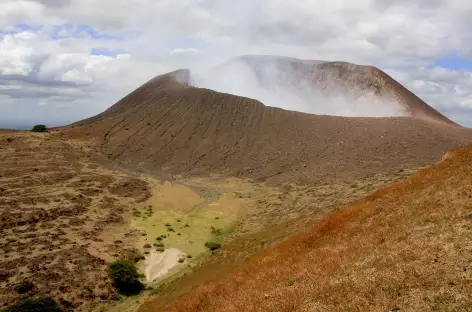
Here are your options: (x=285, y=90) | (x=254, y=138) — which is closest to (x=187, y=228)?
(x=254, y=138)

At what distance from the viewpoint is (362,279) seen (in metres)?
14.1

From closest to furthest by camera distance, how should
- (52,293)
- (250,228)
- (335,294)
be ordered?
(335,294)
(52,293)
(250,228)

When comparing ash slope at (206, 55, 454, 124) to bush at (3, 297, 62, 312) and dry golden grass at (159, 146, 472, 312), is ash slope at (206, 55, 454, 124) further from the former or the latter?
bush at (3, 297, 62, 312)

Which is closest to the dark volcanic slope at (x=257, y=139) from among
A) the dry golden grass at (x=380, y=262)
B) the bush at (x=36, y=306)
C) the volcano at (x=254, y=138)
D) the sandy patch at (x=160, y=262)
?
the volcano at (x=254, y=138)

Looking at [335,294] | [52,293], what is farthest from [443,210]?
[52,293]

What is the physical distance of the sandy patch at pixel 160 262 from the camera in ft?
114

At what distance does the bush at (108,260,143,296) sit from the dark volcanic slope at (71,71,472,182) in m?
40.9

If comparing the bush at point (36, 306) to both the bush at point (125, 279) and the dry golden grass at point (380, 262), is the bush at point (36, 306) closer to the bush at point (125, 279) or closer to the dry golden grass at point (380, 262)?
the bush at point (125, 279)

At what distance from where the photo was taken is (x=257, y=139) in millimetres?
91875

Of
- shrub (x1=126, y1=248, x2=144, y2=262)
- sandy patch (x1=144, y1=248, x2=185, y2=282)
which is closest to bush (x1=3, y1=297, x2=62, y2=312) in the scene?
sandy patch (x1=144, y1=248, x2=185, y2=282)

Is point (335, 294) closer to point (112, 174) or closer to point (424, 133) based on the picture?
point (112, 174)

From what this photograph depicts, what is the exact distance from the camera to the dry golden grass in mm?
12453

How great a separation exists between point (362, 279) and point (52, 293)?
24422mm

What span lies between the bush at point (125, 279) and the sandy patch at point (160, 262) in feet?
5.97
